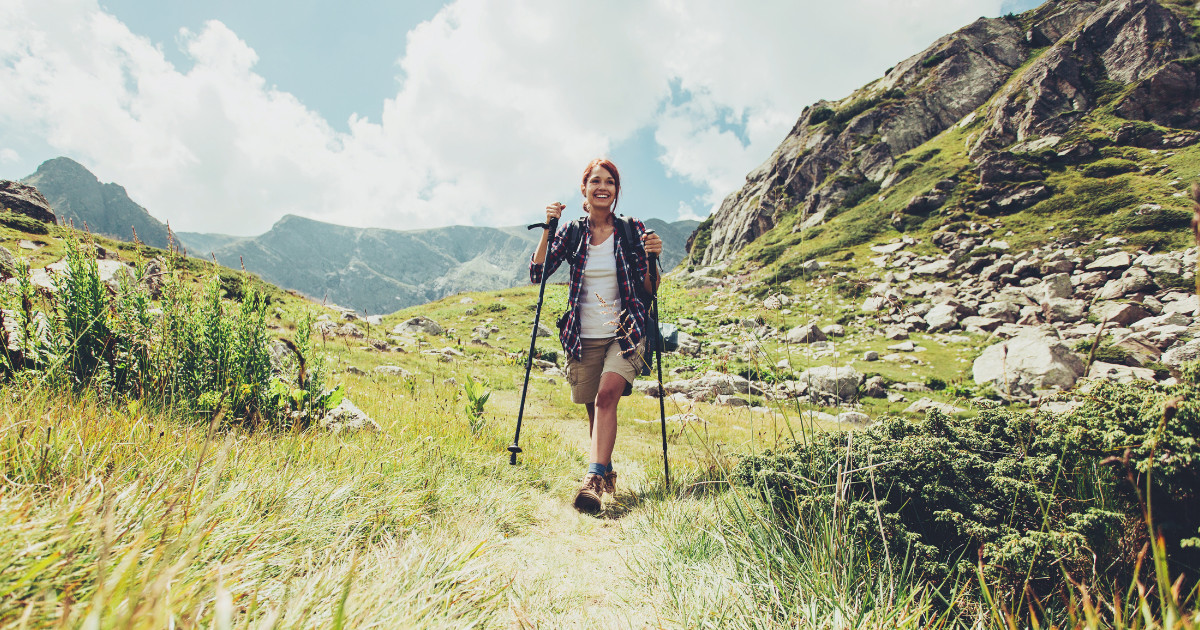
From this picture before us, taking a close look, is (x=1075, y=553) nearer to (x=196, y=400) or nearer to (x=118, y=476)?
(x=118, y=476)

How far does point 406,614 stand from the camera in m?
1.57

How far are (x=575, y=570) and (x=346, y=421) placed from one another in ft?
9.84

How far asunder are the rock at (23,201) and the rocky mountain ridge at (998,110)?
91597 millimetres

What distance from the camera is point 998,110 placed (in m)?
64.0

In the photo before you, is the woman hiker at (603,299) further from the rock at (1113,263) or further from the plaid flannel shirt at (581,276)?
the rock at (1113,263)

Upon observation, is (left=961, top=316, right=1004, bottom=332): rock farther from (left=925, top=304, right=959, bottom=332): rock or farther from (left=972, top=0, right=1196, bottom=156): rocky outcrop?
(left=972, top=0, right=1196, bottom=156): rocky outcrop

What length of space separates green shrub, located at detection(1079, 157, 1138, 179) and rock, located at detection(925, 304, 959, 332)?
3606 cm

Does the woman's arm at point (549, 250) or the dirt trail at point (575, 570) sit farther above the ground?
the woman's arm at point (549, 250)

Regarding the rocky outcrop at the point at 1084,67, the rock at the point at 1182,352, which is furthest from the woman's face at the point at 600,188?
the rocky outcrop at the point at 1084,67

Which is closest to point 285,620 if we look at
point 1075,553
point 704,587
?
point 704,587

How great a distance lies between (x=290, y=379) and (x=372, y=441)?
4.15 feet

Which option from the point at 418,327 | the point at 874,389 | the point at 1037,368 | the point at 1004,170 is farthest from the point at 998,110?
the point at 418,327

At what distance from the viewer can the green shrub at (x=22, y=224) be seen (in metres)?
35.8

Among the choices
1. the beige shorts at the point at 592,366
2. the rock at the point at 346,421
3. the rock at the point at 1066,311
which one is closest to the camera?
the rock at the point at 346,421
